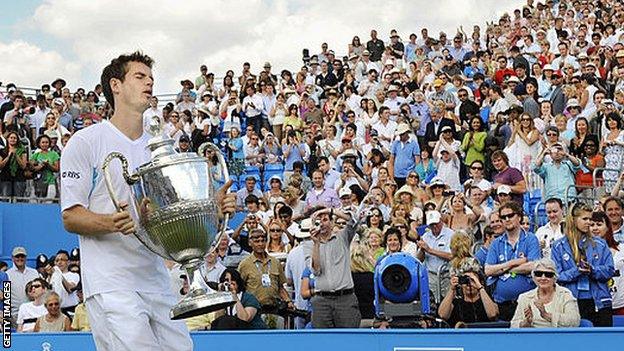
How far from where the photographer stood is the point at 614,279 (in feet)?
32.2

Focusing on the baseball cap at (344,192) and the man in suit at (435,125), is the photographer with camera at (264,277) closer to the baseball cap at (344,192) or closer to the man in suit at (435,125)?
the baseball cap at (344,192)

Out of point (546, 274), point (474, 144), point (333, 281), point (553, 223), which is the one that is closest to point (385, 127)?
point (474, 144)

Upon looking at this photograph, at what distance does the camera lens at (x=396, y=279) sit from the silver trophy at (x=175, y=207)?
4574mm

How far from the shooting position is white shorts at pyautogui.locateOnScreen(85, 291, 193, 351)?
5254mm

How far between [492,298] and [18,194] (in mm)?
10834

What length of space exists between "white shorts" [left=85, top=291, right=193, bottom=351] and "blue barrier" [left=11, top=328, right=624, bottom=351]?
338 centimetres

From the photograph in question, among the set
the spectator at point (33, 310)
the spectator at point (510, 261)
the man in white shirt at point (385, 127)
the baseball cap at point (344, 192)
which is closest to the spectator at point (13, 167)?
the spectator at point (33, 310)

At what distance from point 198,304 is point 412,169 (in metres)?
11.7

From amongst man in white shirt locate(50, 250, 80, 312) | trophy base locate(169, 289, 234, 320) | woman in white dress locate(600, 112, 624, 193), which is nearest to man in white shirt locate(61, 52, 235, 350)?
trophy base locate(169, 289, 234, 320)

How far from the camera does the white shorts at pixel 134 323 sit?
5254mm

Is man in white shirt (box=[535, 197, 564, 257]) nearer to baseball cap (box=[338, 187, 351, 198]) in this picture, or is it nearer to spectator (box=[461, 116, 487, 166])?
baseball cap (box=[338, 187, 351, 198])

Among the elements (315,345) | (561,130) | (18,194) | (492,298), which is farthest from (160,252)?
(18,194)

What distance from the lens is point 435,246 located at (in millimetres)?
11969

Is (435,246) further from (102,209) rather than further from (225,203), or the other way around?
(102,209)
